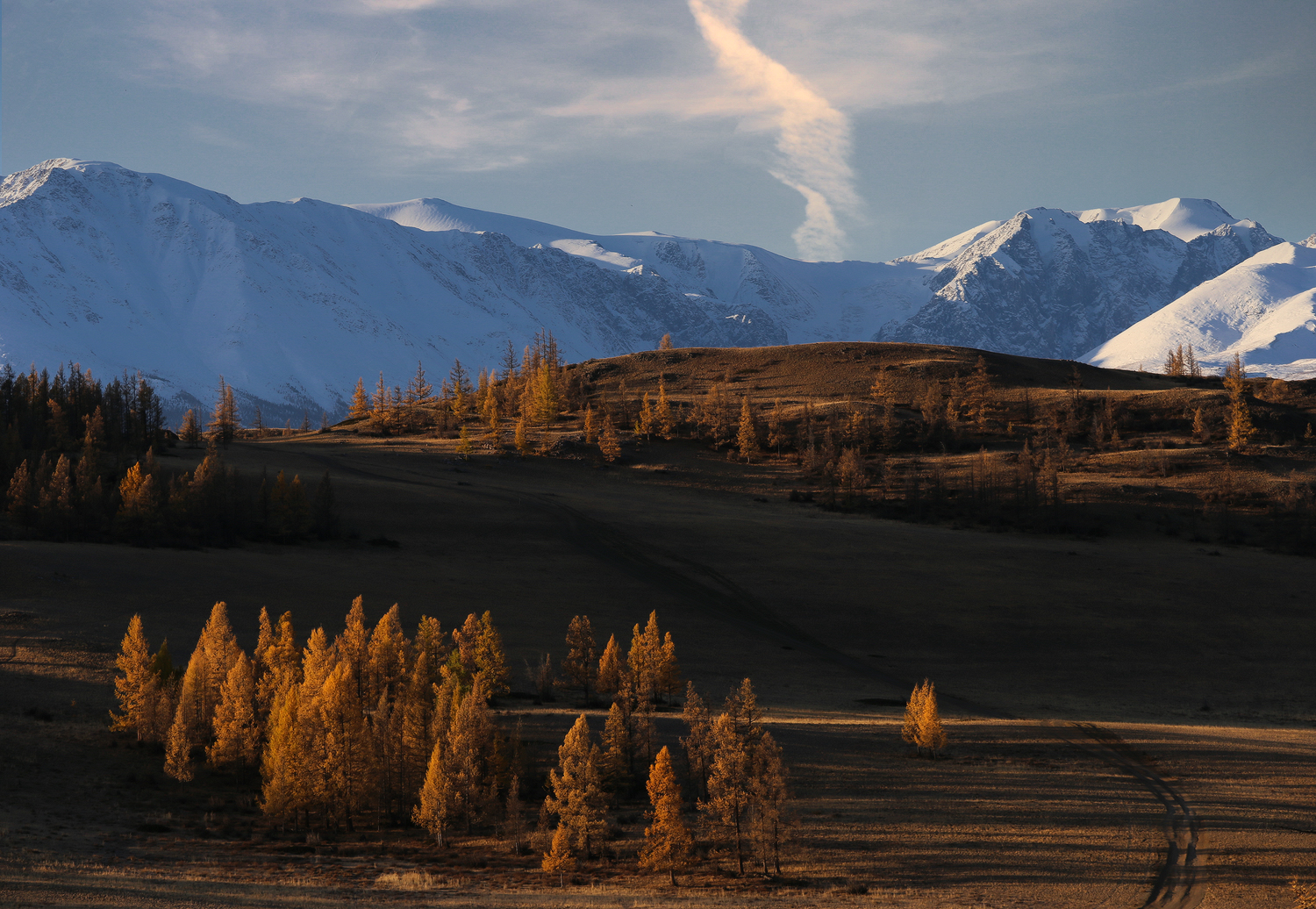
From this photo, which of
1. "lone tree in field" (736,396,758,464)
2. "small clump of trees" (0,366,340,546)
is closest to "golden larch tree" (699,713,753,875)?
"small clump of trees" (0,366,340,546)

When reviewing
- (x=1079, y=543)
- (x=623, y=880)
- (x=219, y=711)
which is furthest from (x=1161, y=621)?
(x=219, y=711)

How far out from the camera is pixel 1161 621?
76.9m

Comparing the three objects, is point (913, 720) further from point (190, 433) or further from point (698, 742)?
point (190, 433)

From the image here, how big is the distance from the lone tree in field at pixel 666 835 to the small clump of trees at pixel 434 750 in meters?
0.06

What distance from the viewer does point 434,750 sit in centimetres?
3712

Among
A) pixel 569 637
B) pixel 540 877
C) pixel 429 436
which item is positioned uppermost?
pixel 429 436

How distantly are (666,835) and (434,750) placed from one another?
10.2m

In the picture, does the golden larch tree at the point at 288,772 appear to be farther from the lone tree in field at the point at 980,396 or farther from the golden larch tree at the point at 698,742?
the lone tree in field at the point at 980,396

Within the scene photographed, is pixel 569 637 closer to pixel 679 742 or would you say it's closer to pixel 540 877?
pixel 679 742

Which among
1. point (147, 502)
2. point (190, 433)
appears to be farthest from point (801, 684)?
point (190, 433)

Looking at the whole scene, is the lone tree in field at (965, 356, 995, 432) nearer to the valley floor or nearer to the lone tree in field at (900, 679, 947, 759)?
the valley floor

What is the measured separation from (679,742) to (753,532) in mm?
57745

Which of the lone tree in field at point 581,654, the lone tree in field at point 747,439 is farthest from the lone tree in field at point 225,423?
the lone tree in field at point 581,654

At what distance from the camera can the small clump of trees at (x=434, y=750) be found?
34.2 metres
